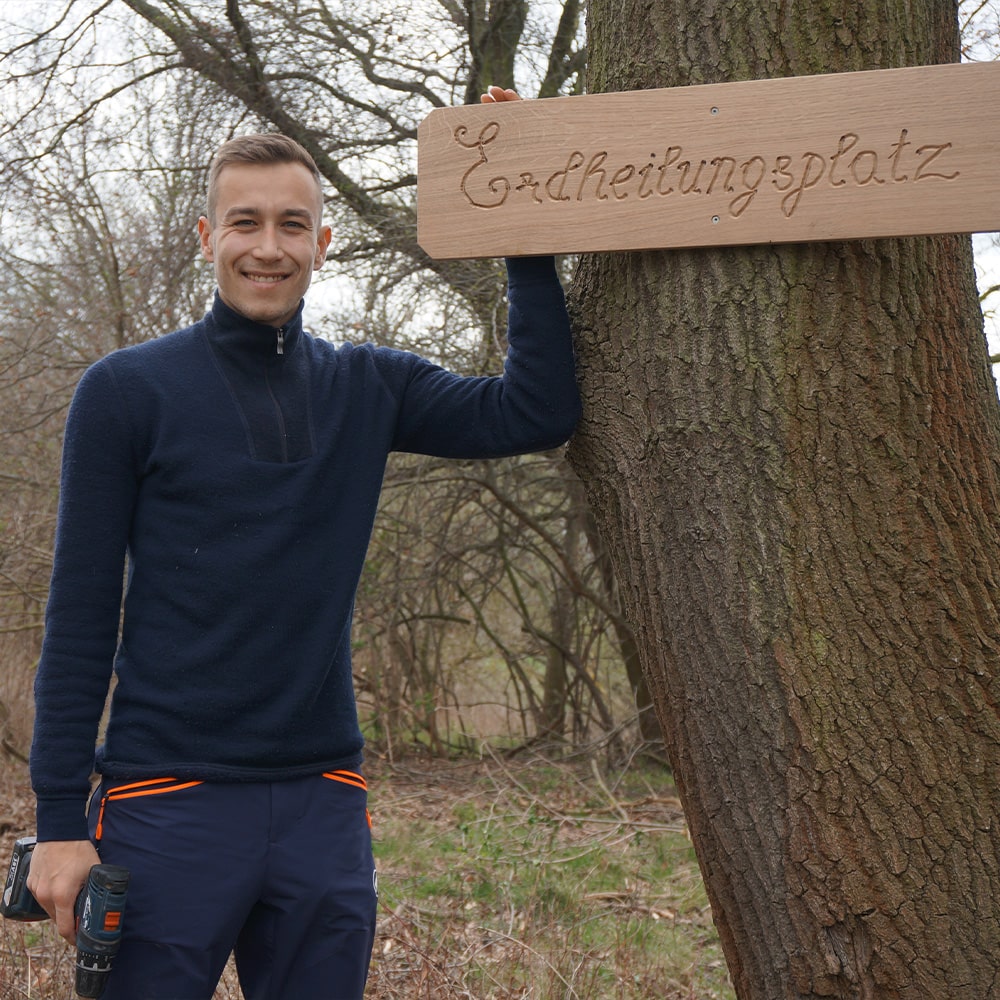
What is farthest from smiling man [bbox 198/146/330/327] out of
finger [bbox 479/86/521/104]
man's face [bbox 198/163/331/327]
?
finger [bbox 479/86/521/104]

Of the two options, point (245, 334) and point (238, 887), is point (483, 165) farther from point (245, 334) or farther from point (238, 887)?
point (238, 887)

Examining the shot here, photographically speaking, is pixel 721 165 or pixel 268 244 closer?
pixel 721 165

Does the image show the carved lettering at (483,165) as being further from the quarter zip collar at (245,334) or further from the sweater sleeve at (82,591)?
the sweater sleeve at (82,591)

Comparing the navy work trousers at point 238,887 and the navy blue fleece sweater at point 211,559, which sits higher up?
the navy blue fleece sweater at point 211,559

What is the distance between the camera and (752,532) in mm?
1861

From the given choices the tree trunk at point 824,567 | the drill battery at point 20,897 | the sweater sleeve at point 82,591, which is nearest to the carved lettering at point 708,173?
the tree trunk at point 824,567

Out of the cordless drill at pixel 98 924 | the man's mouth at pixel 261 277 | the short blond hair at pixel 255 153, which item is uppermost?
the short blond hair at pixel 255 153

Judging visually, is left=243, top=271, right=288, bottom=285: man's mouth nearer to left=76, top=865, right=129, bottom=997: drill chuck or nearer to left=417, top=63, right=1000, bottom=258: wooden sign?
left=417, top=63, right=1000, bottom=258: wooden sign

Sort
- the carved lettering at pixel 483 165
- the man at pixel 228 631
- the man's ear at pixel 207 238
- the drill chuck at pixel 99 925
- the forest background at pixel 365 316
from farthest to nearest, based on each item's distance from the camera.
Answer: the forest background at pixel 365 316 → the man's ear at pixel 207 238 → the carved lettering at pixel 483 165 → the man at pixel 228 631 → the drill chuck at pixel 99 925

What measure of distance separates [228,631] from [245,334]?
555mm

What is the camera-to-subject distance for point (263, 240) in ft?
6.76

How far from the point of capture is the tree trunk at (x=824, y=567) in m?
1.79

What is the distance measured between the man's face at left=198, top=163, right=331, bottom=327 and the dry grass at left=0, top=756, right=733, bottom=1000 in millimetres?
1857

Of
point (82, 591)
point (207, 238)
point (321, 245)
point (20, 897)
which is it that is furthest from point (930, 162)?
point (20, 897)
